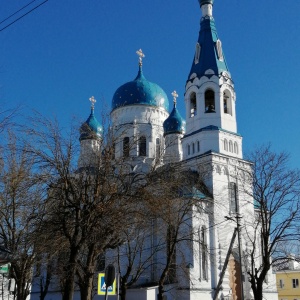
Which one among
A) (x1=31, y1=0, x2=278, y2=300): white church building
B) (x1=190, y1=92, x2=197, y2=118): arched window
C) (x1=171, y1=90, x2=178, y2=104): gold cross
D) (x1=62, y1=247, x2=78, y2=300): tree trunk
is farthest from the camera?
(x1=171, y1=90, x2=178, y2=104): gold cross

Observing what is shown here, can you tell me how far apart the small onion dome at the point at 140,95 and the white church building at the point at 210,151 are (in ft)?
0.30

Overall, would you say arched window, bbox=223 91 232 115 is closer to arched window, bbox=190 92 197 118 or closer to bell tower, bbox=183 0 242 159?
bell tower, bbox=183 0 242 159

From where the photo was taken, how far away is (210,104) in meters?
35.3

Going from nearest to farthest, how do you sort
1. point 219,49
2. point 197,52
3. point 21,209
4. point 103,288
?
1. point 103,288
2. point 21,209
3. point 219,49
4. point 197,52

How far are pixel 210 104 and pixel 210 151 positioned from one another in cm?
458

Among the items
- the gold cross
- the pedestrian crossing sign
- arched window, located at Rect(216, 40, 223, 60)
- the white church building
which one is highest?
arched window, located at Rect(216, 40, 223, 60)

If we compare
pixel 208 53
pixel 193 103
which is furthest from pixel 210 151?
pixel 208 53

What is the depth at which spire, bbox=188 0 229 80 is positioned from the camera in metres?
35.2

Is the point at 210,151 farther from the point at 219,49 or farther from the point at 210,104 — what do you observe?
the point at 219,49

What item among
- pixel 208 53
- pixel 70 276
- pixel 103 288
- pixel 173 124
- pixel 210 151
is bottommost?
pixel 103 288

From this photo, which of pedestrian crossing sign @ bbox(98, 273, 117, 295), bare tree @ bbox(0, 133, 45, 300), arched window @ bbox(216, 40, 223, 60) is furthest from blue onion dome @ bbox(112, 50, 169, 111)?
pedestrian crossing sign @ bbox(98, 273, 117, 295)

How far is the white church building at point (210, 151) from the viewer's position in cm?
2941

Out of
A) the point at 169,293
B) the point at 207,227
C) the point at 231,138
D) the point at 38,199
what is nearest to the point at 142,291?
the point at 169,293

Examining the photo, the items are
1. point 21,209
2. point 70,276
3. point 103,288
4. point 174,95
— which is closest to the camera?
point 103,288
